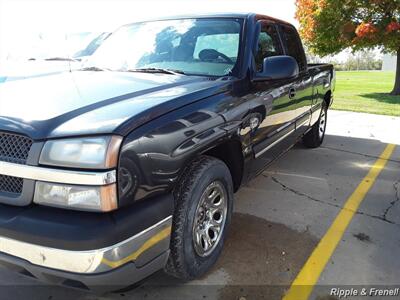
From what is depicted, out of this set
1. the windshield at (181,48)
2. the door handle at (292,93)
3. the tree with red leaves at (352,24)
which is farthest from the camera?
the tree with red leaves at (352,24)

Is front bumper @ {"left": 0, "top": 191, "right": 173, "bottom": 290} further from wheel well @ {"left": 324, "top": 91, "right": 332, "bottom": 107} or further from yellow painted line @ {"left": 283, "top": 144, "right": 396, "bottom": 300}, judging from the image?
wheel well @ {"left": 324, "top": 91, "right": 332, "bottom": 107}

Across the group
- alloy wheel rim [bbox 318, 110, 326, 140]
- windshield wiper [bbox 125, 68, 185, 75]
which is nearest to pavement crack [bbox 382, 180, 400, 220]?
alloy wheel rim [bbox 318, 110, 326, 140]

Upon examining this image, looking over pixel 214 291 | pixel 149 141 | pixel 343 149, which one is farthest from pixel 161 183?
pixel 343 149

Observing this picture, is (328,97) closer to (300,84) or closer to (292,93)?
(300,84)

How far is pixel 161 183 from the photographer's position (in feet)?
7.62

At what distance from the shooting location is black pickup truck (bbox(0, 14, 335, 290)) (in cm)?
204

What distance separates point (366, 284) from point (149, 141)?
1883mm

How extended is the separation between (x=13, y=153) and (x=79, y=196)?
46 centimetres

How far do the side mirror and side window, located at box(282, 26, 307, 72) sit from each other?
1.37 metres

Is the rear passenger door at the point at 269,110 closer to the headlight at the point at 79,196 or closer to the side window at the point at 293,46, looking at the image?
the side window at the point at 293,46

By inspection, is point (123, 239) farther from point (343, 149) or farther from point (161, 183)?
point (343, 149)

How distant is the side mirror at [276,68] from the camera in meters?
3.31

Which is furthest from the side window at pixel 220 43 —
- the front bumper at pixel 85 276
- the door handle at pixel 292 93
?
the front bumper at pixel 85 276

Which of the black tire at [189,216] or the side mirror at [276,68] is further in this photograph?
the side mirror at [276,68]
